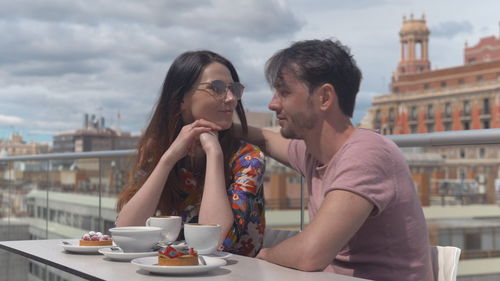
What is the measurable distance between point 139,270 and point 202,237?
185 millimetres

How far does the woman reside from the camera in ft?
6.26

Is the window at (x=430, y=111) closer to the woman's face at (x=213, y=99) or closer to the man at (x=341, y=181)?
the woman's face at (x=213, y=99)

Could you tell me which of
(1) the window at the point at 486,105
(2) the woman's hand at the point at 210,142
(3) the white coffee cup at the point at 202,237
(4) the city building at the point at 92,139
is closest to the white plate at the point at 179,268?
(3) the white coffee cup at the point at 202,237

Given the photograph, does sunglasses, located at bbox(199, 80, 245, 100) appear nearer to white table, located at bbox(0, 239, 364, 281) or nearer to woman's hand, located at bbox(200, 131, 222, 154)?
woman's hand, located at bbox(200, 131, 222, 154)

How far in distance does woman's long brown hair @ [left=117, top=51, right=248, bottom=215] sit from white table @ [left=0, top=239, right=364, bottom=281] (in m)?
0.55

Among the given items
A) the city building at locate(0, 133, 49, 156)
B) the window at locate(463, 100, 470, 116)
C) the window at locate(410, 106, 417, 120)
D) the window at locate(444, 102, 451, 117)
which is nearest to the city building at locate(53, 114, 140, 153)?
the city building at locate(0, 133, 49, 156)

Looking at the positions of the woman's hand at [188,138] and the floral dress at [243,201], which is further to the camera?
the woman's hand at [188,138]

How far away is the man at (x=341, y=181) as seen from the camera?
1427 millimetres

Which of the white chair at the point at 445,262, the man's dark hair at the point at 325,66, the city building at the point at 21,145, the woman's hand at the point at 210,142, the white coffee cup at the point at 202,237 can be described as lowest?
the white chair at the point at 445,262

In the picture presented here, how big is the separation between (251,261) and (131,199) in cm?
66

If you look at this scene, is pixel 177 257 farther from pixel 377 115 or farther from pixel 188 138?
pixel 377 115

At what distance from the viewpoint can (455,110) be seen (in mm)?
79562

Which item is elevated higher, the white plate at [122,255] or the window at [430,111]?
the window at [430,111]

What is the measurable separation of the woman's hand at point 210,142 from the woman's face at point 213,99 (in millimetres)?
88
